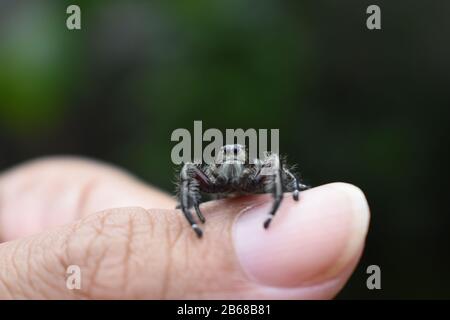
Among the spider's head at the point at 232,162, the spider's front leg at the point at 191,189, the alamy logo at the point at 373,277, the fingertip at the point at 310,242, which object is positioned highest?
the spider's head at the point at 232,162

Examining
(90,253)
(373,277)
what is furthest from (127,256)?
(373,277)

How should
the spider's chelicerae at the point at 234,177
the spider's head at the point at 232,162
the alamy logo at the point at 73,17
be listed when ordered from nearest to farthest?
1. the spider's chelicerae at the point at 234,177
2. the spider's head at the point at 232,162
3. the alamy logo at the point at 73,17

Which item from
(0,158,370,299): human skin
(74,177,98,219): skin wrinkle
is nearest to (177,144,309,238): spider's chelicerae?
(0,158,370,299): human skin

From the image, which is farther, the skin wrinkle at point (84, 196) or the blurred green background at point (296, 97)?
the blurred green background at point (296, 97)

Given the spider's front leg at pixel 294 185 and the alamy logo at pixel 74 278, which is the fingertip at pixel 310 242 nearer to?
the spider's front leg at pixel 294 185

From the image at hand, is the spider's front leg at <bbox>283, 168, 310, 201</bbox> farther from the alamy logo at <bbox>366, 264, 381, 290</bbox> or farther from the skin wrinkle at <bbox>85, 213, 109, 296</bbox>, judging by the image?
the alamy logo at <bbox>366, 264, 381, 290</bbox>

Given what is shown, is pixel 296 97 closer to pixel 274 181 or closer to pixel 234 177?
pixel 234 177

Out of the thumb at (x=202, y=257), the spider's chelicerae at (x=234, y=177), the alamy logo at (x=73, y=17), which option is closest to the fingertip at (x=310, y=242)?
the thumb at (x=202, y=257)
